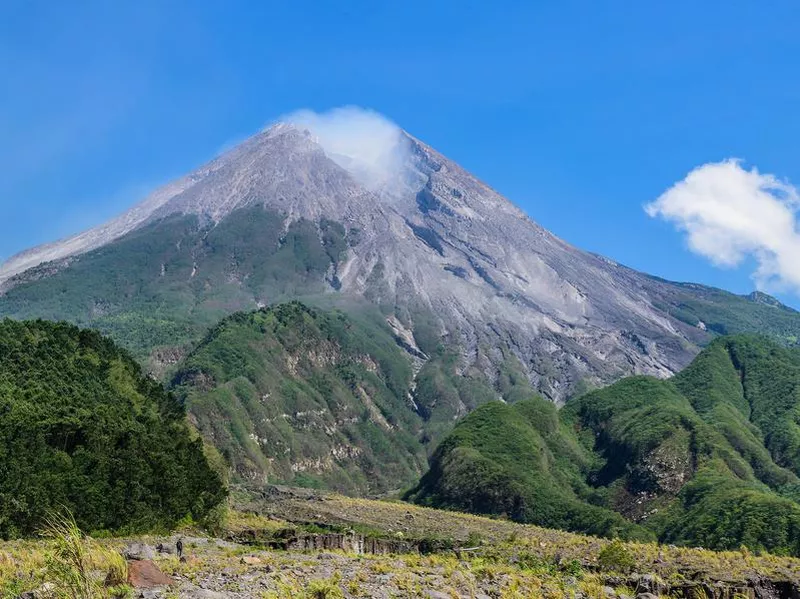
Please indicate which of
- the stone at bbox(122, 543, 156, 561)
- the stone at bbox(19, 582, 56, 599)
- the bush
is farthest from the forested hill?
the stone at bbox(19, 582, 56, 599)

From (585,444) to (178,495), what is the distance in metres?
93.4

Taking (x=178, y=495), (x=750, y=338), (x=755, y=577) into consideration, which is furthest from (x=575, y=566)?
(x=750, y=338)

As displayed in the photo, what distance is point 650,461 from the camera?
112 meters

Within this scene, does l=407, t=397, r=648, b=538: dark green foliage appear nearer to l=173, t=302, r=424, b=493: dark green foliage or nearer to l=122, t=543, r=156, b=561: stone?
l=173, t=302, r=424, b=493: dark green foliage

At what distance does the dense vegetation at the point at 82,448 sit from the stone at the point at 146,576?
18.8 m

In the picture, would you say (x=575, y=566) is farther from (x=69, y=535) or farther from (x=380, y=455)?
(x=380, y=455)

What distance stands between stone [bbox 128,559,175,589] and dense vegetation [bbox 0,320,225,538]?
18800mm

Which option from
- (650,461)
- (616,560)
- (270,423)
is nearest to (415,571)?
(616,560)

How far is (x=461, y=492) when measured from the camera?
109875mm

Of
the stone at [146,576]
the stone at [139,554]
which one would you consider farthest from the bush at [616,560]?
the stone at [146,576]

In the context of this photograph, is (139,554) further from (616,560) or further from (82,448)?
(82,448)

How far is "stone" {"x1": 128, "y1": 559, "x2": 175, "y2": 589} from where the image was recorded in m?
21.5

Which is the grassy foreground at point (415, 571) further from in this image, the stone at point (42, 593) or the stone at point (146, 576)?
the stone at point (146, 576)

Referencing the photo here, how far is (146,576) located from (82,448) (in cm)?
3164
